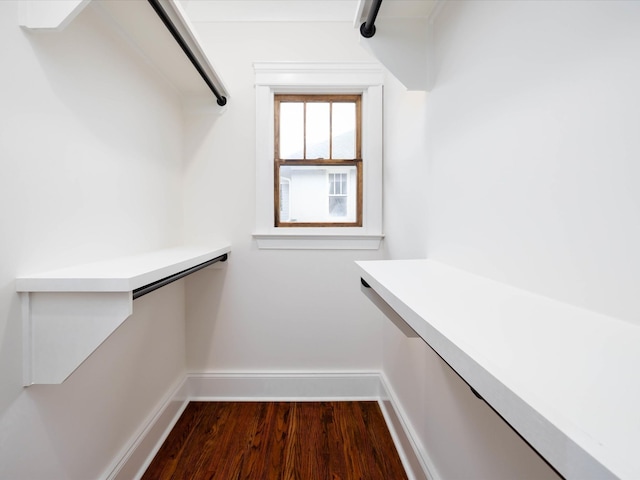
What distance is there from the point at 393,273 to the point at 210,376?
5.18 ft

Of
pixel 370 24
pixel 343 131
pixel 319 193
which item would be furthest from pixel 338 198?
pixel 370 24

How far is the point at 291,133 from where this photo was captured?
2.01m

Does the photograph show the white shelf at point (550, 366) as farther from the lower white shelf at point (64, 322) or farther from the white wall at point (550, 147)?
the lower white shelf at point (64, 322)

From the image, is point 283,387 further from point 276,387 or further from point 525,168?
point 525,168

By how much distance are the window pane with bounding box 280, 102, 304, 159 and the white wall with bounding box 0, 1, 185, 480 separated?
0.72 meters

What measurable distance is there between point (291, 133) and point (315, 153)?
0.21 m

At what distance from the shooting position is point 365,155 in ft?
6.43

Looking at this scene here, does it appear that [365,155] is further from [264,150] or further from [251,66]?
[251,66]

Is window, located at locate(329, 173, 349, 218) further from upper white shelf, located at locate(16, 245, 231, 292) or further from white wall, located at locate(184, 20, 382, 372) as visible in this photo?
upper white shelf, located at locate(16, 245, 231, 292)

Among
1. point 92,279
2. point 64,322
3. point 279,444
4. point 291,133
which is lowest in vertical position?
point 279,444

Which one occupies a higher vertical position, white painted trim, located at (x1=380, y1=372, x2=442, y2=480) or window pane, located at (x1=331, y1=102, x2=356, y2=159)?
window pane, located at (x1=331, y1=102, x2=356, y2=159)

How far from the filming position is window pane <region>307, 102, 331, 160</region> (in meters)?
2.01

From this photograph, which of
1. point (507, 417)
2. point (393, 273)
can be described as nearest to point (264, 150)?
point (393, 273)

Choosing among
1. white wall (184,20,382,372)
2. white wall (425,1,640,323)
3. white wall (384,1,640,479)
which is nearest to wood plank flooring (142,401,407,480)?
white wall (184,20,382,372)
